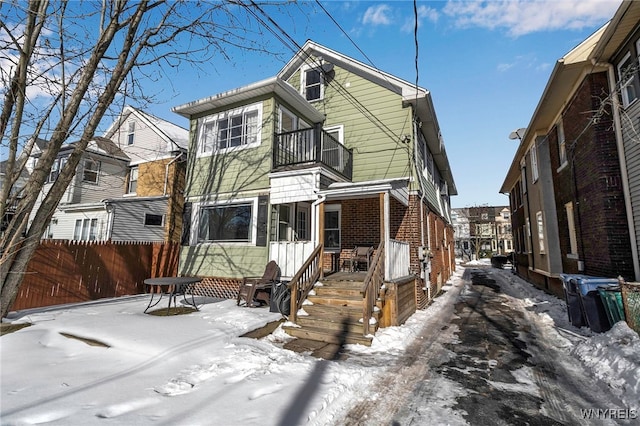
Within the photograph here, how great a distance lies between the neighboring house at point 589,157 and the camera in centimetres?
696

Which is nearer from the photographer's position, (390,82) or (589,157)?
(589,157)

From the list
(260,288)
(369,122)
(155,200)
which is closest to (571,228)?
(369,122)

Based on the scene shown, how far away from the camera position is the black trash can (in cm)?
726

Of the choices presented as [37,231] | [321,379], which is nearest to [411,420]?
[321,379]

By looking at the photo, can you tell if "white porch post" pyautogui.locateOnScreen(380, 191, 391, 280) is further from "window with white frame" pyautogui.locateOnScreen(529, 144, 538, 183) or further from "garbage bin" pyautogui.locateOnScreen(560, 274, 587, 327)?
"window with white frame" pyautogui.locateOnScreen(529, 144, 538, 183)

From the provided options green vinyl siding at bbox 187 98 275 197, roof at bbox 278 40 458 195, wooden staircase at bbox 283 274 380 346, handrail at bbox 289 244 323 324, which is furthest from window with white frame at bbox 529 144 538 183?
green vinyl siding at bbox 187 98 275 197

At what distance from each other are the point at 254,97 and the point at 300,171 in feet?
11.1

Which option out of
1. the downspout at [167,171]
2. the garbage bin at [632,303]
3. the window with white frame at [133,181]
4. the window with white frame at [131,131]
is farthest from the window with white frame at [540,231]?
the window with white frame at [131,131]

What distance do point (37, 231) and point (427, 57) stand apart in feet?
31.0

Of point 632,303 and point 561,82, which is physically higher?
point 561,82

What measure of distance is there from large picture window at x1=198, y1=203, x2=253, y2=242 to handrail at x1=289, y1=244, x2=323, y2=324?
9.52ft

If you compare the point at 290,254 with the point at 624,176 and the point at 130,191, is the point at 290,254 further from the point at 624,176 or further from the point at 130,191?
the point at 130,191

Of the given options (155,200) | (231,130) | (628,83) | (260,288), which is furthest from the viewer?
(155,200)

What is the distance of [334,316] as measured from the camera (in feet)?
20.7
